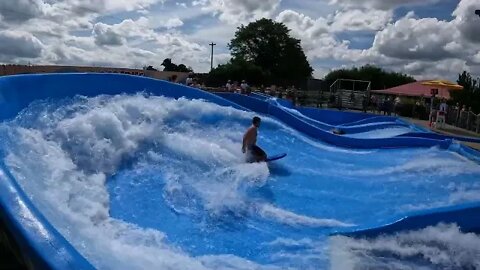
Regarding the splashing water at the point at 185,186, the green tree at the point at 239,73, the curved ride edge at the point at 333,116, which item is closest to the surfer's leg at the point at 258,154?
the splashing water at the point at 185,186

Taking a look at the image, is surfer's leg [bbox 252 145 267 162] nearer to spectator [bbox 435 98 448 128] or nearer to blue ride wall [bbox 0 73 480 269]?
blue ride wall [bbox 0 73 480 269]

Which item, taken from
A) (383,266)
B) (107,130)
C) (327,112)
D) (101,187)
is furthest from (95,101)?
(327,112)

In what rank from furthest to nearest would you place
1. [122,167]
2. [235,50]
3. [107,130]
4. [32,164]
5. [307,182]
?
[235,50]
[307,182]
[107,130]
[122,167]
[32,164]

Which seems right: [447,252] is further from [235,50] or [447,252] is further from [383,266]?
[235,50]

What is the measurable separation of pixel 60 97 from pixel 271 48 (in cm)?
4380

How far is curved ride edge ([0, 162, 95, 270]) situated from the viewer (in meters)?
2.48

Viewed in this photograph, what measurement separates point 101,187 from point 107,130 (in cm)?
161

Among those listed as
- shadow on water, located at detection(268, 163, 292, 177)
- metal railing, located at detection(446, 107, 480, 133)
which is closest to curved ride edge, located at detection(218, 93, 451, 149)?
shadow on water, located at detection(268, 163, 292, 177)

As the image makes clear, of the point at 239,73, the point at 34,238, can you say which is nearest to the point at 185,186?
the point at 34,238

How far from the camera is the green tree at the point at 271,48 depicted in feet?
164

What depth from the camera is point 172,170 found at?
6883mm

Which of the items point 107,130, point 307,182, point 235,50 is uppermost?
point 235,50

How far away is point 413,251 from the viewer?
4.64 m

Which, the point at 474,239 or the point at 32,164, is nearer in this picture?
the point at 32,164
